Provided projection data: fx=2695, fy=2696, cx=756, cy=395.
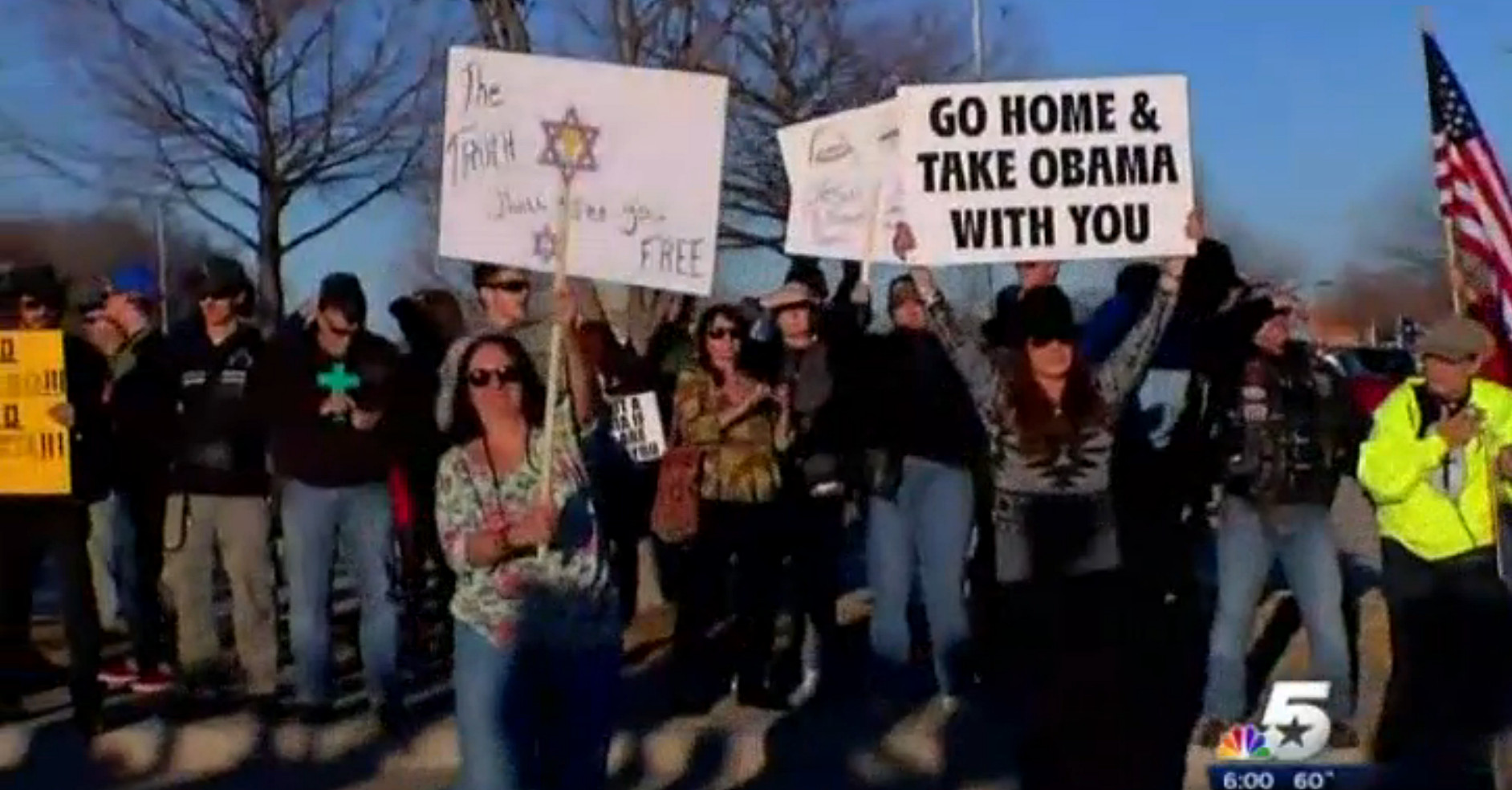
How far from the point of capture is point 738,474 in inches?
408

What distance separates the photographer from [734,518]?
10.4 m

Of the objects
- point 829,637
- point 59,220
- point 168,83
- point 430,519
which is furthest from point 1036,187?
point 59,220

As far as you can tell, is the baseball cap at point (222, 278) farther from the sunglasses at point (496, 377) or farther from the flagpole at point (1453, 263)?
the flagpole at point (1453, 263)

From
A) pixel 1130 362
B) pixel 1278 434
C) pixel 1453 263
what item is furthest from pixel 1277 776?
pixel 1453 263

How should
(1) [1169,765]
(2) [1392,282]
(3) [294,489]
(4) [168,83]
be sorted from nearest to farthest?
1. (1) [1169,765]
2. (3) [294,489]
3. (4) [168,83]
4. (2) [1392,282]

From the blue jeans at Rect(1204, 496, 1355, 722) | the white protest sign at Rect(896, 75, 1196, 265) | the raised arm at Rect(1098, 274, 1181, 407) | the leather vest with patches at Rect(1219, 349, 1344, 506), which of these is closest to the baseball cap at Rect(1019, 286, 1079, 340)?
the raised arm at Rect(1098, 274, 1181, 407)

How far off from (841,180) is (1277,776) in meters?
3.67

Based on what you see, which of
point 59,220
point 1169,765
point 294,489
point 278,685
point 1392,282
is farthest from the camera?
point 1392,282

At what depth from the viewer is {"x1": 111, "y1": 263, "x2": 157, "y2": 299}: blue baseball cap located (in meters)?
11.2

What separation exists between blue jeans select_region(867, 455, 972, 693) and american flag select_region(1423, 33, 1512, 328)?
2207mm

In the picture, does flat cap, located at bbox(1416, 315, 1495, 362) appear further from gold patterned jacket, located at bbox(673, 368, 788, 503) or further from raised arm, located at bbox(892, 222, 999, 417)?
gold patterned jacket, located at bbox(673, 368, 788, 503)

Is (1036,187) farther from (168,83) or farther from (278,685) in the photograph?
(168,83)

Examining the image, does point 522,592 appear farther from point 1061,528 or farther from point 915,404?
point 915,404

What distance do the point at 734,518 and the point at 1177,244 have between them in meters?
2.61
